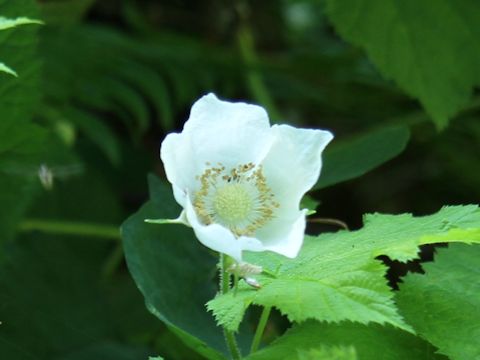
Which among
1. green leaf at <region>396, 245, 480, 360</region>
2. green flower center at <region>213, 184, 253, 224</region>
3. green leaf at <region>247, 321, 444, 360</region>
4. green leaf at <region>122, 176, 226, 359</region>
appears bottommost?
green leaf at <region>122, 176, 226, 359</region>

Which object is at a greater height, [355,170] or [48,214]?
[355,170]

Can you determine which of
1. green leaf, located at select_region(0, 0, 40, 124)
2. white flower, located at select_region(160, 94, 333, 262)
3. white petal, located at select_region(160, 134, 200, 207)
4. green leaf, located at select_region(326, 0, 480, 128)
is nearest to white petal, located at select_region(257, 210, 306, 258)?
white flower, located at select_region(160, 94, 333, 262)

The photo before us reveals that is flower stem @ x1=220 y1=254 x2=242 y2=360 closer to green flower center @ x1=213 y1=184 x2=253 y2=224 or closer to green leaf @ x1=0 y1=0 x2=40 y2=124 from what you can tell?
green flower center @ x1=213 y1=184 x2=253 y2=224

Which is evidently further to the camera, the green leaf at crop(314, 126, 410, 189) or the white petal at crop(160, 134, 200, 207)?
the green leaf at crop(314, 126, 410, 189)

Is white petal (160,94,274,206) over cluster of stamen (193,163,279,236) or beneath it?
over

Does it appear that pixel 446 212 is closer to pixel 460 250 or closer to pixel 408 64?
pixel 460 250

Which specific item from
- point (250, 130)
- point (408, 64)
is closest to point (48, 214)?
point (408, 64)

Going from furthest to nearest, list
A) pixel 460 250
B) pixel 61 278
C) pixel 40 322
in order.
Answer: pixel 61 278 < pixel 40 322 < pixel 460 250
